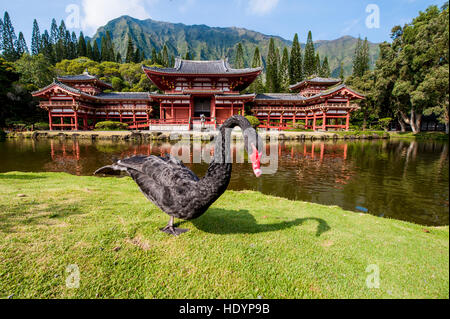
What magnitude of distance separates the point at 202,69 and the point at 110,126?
1466cm

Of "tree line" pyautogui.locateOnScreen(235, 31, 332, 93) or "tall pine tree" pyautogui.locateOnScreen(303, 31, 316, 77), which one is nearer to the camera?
"tree line" pyautogui.locateOnScreen(235, 31, 332, 93)

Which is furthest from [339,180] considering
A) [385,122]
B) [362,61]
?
[362,61]

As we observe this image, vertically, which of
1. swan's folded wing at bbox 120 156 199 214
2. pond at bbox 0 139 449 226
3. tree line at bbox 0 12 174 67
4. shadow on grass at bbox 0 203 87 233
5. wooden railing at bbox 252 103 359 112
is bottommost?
pond at bbox 0 139 449 226

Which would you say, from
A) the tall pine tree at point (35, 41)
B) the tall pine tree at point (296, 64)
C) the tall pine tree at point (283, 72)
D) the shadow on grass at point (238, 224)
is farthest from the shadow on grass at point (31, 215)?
the tall pine tree at point (35, 41)

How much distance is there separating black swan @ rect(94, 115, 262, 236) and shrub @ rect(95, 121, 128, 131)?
27.0 m

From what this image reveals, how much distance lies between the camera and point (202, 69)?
97.1 ft

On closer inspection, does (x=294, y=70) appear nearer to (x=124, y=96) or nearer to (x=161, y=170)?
(x=124, y=96)

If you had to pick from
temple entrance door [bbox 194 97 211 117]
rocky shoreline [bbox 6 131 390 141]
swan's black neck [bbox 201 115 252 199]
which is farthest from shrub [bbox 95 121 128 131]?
swan's black neck [bbox 201 115 252 199]

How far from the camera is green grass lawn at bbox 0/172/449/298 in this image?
6.03 ft

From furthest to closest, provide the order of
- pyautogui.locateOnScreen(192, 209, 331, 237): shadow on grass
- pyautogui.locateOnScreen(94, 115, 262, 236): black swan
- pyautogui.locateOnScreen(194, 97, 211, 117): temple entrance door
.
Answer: pyautogui.locateOnScreen(194, 97, 211, 117): temple entrance door
pyautogui.locateOnScreen(192, 209, 331, 237): shadow on grass
pyautogui.locateOnScreen(94, 115, 262, 236): black swan

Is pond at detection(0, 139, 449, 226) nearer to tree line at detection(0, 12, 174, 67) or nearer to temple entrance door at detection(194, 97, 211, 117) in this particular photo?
temple entrance door at detection(194, 97, 211, 117)

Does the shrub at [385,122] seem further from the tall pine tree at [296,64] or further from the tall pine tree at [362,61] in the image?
the tall pine tree at [296,64]

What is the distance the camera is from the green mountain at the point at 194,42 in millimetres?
163125
